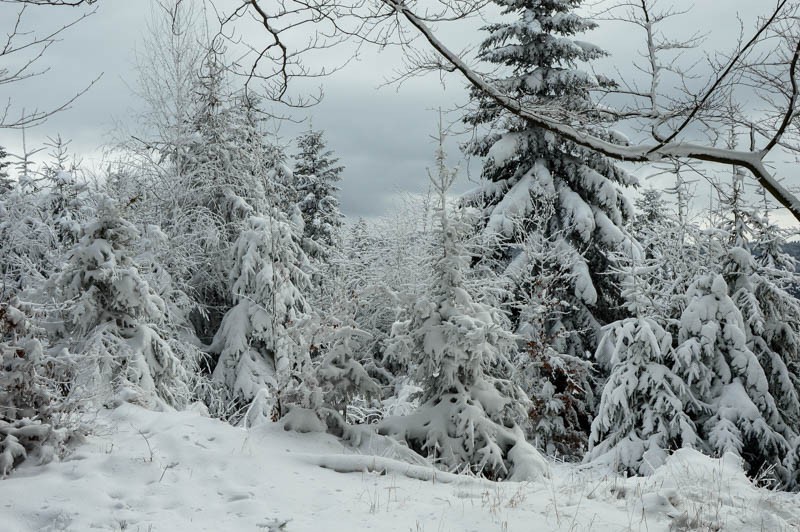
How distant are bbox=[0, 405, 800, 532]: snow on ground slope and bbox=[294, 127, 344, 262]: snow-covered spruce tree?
69.3 ft

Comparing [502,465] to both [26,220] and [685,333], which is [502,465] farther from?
[26,220]

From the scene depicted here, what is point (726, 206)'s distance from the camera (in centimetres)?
1457

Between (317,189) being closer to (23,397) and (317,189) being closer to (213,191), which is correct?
(213,191)

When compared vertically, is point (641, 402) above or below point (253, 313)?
below

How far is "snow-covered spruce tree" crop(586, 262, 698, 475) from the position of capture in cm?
1267

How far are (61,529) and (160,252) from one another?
12509 mm

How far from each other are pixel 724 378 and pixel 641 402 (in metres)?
1.88

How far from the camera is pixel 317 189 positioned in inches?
1099

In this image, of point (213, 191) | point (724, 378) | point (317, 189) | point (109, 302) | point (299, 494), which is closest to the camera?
point (299, 494)

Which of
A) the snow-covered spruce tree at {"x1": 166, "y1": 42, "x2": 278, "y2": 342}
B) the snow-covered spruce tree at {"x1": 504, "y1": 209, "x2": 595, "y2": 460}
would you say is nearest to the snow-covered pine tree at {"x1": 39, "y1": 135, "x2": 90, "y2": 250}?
the snow-covered spruce tree at {"x1": 166, "y1": 42, "x2": 278, "y2": 342}

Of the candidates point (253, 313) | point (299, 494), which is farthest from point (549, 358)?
point (299, 494)

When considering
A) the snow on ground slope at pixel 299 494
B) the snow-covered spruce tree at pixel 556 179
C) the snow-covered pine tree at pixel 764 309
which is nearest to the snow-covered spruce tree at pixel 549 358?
the snow-covered spruce tree at pixel 556 179

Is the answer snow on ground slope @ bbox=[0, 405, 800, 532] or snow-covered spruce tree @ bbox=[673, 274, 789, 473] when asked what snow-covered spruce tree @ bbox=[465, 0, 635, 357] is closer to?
snow-covered spruce tree @ bbox=[673, 274, 789, 473]

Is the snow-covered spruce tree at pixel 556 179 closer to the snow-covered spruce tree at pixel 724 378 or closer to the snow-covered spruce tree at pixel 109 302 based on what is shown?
the snow-covered spruce tree at pixel 724 378
